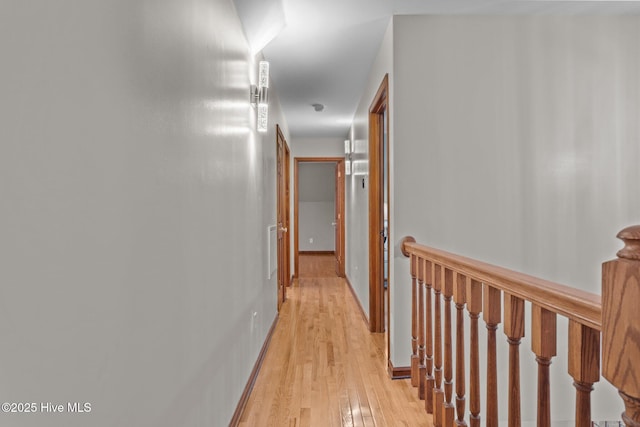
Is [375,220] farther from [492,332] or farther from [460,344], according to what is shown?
[492,332]

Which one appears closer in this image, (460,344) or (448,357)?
(460,344)

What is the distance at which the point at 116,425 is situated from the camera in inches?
32.2

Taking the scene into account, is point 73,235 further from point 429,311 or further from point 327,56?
point 327,56

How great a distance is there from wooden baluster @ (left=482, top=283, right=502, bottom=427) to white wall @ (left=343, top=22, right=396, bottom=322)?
1300 mm

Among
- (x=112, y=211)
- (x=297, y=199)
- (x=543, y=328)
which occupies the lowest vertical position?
(x=543, y=328)

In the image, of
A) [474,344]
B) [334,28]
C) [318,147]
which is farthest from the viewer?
[318,147]

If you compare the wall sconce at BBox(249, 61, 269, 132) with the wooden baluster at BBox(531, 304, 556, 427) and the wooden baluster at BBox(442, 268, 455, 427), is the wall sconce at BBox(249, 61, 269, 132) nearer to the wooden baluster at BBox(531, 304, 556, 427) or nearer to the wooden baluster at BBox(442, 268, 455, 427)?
the wooden baluster at BBox(442, 268, 455, 427)

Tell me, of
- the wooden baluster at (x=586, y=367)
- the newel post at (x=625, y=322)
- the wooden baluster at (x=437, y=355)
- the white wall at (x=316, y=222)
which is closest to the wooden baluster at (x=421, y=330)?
the wooden baluster at (x=437, y=355)

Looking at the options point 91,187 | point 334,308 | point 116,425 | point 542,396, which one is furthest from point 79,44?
point 334,308

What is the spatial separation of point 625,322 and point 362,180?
3677 millimetres

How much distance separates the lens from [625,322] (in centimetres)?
68

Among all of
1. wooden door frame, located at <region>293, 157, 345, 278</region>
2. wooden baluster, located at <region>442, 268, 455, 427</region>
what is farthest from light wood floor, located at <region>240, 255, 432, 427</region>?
wooden door frame, located at <region>293, 157, 345, 278</region>

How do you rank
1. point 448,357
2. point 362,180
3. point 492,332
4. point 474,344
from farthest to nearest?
point 362,180 → point 448,357 → point 474,344 → point 492,332

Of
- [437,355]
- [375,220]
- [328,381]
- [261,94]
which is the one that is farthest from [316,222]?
[437,355]
